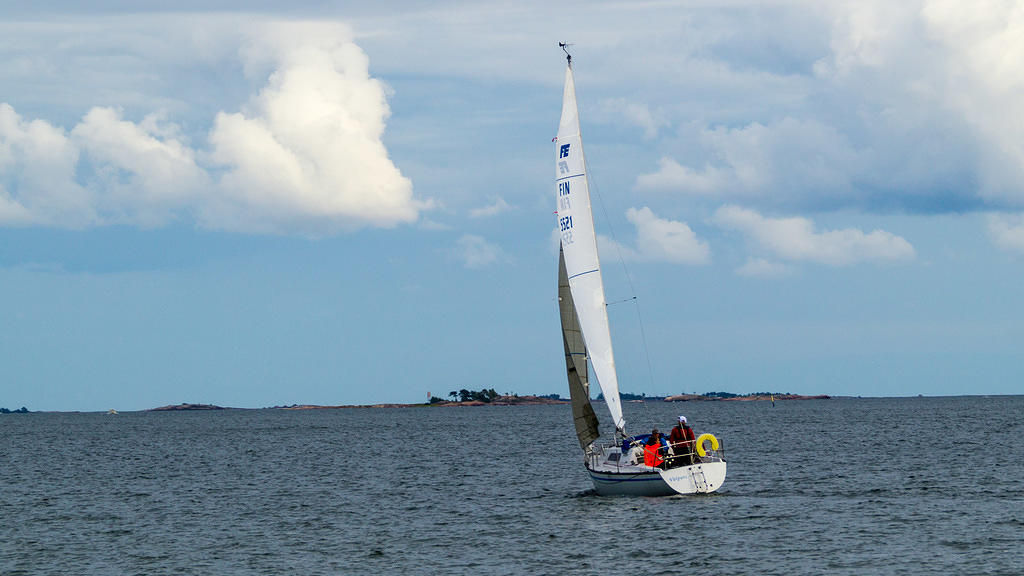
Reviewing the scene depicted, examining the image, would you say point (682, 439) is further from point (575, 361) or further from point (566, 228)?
point (566, 228)

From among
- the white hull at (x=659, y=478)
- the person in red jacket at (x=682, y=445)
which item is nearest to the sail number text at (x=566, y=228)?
the person in red jacket at (x=682, y=445)

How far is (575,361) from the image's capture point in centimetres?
4306

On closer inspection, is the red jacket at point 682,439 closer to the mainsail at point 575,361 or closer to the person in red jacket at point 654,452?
the person in red jacket at point 654,452

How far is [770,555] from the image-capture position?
1226 inches

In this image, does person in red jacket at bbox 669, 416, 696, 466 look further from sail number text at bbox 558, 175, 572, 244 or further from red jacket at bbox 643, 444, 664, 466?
sail number text at bbox 558, 175, 572, 244

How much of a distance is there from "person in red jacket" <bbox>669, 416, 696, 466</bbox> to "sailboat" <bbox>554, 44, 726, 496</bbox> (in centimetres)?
13

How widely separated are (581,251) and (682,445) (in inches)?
333

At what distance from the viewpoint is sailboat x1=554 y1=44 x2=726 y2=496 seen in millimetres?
40375

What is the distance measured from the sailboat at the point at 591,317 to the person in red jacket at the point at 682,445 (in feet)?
0.43

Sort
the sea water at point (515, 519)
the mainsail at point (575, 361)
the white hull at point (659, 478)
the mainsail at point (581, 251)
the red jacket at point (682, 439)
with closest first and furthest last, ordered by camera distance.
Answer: the sea water at point (515, 519) → the red jacket at point (682, 439) → the white hull at point (659, 478) → the mainsail at point (581, 251) → the mainsail at point (575, 361)

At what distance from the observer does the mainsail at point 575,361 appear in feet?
139

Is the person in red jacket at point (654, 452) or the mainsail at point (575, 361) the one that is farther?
the mainsail at point (575, 361)

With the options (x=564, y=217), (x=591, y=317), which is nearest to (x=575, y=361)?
(x=591, y=317)

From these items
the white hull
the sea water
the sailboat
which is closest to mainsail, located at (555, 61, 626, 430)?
the sailboat
